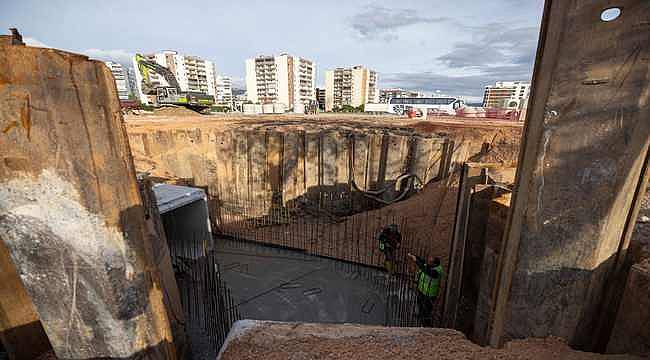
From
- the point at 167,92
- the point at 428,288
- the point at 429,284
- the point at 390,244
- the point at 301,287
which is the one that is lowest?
the point at 301,287

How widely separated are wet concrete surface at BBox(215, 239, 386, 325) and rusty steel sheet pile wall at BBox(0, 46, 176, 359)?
17.0 ft

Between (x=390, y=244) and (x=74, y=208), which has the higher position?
(x=74, y=208)

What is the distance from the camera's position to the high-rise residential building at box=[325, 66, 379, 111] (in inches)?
3599

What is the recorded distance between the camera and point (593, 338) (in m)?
2.30

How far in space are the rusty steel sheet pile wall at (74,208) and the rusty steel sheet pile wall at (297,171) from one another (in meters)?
8.91

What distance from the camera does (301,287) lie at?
750 cm

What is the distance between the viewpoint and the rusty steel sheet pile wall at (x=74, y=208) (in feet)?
4.43

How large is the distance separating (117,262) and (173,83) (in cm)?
3438

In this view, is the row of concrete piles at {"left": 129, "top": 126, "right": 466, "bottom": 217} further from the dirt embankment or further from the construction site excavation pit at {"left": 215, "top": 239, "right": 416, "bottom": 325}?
the dirt embankment

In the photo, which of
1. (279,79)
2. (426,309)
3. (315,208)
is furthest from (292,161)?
(279,79)

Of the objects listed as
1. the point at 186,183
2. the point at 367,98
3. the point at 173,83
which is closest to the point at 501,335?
the point at 186,183

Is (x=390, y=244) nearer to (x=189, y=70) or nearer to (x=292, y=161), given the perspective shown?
(x=292, y=161)

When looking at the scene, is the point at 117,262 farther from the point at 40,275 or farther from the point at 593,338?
the point at 593,338

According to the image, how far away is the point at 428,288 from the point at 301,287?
349 centimetres
